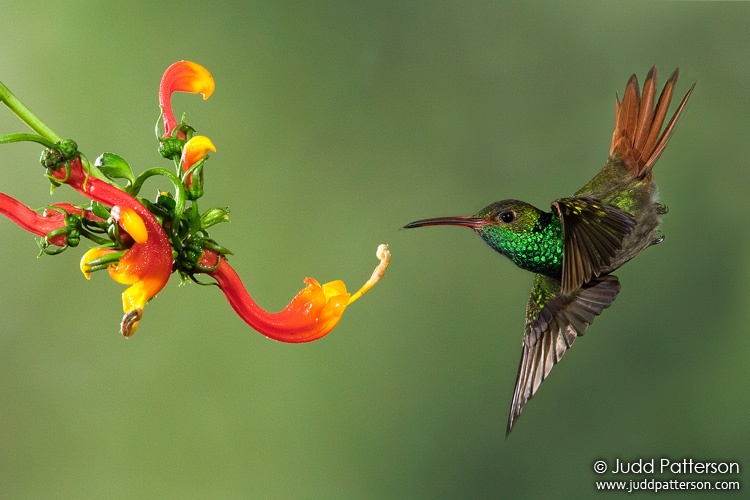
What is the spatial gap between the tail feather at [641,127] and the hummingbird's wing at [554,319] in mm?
181

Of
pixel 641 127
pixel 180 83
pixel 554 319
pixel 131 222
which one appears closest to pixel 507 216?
pixel 554 319

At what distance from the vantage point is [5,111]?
7.26 ft

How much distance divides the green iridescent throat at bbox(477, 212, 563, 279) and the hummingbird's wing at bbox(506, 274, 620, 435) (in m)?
0.07

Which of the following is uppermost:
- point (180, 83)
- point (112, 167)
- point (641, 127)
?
point (641, 127)

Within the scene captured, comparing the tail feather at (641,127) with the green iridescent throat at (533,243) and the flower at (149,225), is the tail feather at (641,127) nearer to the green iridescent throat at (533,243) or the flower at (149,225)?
the green iridescent throat at (533,243)

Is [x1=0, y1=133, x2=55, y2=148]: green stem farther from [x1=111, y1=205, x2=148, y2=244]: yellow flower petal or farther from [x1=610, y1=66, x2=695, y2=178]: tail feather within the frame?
[x1=610, y1=66, x2=695, y2=178]: tail feather

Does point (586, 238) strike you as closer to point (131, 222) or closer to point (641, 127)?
point (641, 127)

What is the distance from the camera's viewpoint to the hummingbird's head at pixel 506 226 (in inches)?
44.8

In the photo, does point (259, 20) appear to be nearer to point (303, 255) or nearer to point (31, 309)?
point (303, 255)

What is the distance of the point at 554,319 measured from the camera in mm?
1240

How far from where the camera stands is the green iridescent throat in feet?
3.74

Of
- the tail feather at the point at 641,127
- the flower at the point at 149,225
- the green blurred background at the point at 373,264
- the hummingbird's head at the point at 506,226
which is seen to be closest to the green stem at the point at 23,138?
the flower at the point at 149,225

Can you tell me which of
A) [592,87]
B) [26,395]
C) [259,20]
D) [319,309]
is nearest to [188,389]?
[26,395]

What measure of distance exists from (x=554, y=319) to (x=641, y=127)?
31 centimetres
